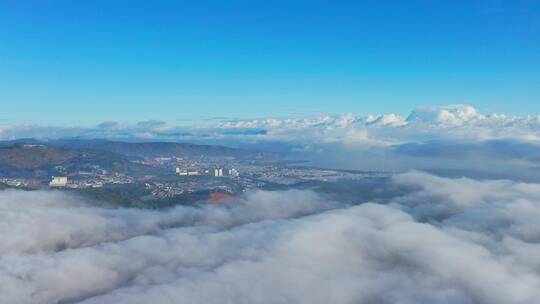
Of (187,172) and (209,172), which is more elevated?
(187,172)

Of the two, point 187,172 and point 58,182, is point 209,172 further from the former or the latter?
point 58,182

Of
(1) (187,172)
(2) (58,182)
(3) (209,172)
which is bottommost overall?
(3) (209,172)

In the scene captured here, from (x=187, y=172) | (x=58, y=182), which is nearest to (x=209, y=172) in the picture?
(x=187, y=172)

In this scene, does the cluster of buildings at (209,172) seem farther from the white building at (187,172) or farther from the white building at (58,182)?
the white building at (58,182)

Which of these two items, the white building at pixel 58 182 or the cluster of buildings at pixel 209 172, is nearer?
the white building at pixel 58 182

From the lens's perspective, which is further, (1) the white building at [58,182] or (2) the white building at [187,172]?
(2) the white building at [187,172]

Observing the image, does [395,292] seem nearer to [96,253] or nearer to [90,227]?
[96,253]

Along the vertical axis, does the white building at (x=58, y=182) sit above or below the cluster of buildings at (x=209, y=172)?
above

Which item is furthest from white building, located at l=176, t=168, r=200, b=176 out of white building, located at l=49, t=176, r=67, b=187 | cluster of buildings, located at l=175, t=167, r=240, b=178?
white building, located at l=49, t=176, r=67, b=187

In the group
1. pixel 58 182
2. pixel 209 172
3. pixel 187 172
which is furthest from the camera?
pixel 209 172

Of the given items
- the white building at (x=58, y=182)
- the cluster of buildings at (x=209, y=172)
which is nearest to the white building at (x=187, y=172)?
the cluster of buildings at (x=209, y=172)

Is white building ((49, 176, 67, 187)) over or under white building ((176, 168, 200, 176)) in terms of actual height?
over

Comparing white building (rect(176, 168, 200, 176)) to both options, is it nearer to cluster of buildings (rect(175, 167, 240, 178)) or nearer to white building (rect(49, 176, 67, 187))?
cluster of buildings (rect(175, 167, 240, 178))

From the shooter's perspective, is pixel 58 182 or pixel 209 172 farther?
pixel 209 172
